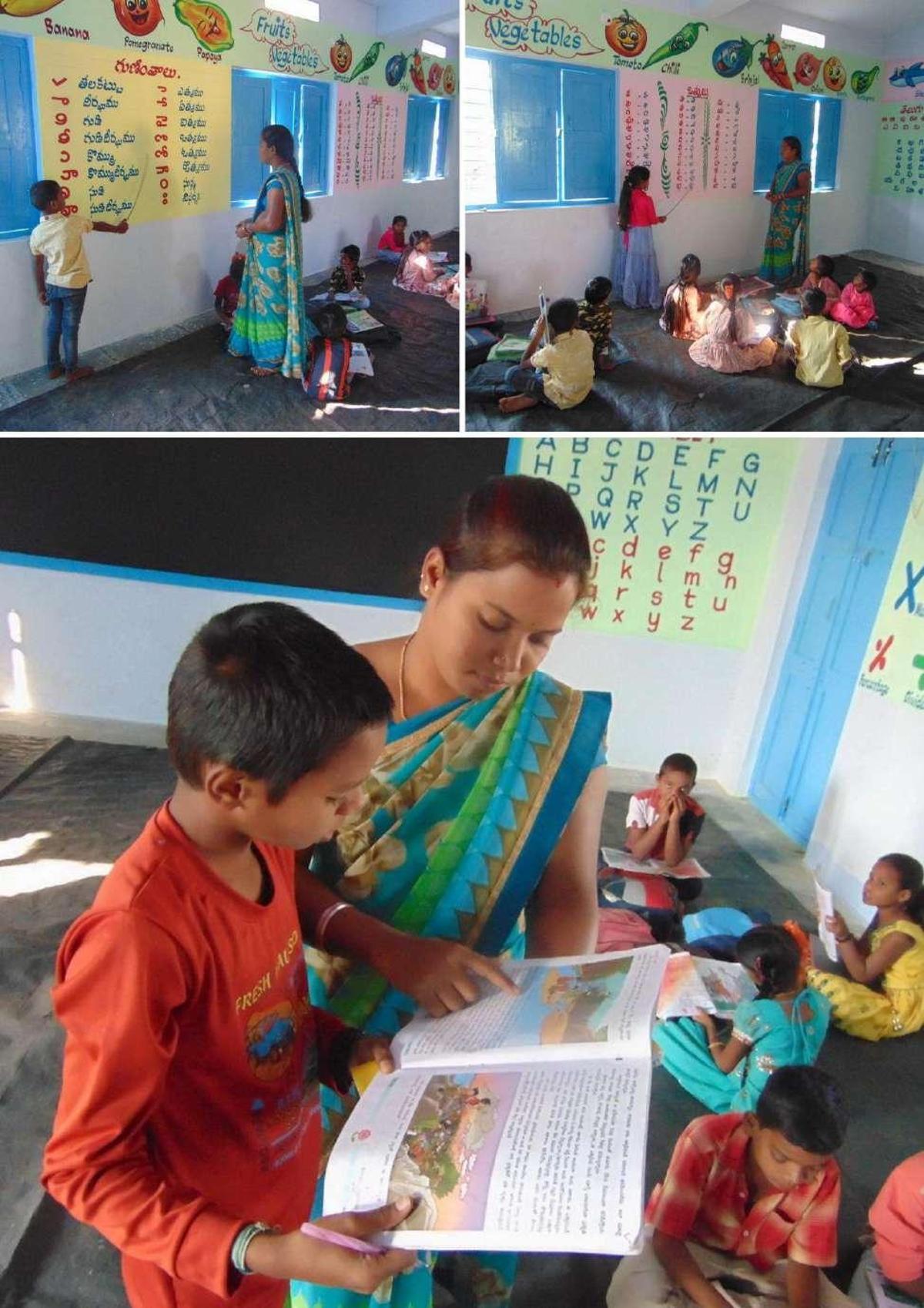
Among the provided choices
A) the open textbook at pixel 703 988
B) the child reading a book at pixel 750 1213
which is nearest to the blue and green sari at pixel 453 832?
the child reading a book at pixel 750 1213

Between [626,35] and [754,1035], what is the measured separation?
4.99 ft

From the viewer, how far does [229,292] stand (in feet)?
5.41

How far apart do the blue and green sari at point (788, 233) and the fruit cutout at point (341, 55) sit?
71 centimetres

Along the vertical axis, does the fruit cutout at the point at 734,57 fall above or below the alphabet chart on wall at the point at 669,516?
above

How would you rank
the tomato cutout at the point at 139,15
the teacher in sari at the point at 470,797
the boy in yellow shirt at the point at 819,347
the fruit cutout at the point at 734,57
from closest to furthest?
the teacher in sari at the point at 470,797
the tomato cutout at the point at 139,15
the fruit cutout at the point at 734,57
the boy in yellow shirt at the point at 819,347

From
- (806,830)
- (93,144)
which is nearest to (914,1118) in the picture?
(806,830)

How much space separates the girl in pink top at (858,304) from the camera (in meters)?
1.64

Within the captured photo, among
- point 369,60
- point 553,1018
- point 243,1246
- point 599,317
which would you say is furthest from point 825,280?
point 243,1246

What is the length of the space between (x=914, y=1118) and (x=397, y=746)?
3.27ft

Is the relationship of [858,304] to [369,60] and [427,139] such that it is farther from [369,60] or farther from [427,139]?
[369,60]


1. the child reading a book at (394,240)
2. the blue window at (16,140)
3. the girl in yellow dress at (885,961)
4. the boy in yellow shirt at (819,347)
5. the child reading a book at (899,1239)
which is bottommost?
the child reading a book at (899,1239)

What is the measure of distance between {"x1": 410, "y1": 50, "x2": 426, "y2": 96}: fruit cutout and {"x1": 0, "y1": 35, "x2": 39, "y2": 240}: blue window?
57cm

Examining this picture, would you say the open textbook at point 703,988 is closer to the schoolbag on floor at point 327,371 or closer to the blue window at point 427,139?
the schoolbag on floor at point 327,371

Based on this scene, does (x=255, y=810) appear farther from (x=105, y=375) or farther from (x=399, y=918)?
(x=105, y=375)
